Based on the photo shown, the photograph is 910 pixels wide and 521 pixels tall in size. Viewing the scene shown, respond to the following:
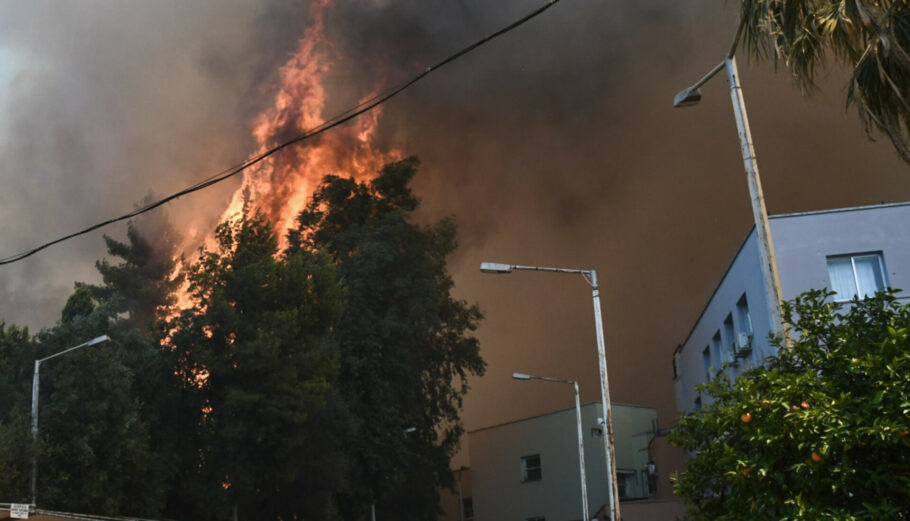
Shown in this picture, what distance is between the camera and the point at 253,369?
4719 centimetres

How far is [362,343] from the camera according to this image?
56844 millimetres

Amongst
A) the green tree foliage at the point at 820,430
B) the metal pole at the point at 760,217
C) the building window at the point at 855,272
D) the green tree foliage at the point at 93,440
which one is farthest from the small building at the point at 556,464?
the green tree foliage at the point at 820,430

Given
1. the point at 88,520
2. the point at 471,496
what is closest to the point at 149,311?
the point at 471,496

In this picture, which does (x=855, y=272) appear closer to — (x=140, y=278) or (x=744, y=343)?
(x=744, y=343)

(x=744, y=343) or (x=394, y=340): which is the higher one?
(x=394, y=340)

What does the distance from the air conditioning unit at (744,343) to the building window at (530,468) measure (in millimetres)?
35264

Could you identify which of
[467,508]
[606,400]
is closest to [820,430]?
[606,400]

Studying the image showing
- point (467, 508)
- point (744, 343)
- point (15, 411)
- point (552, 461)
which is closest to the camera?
point (744, 343)

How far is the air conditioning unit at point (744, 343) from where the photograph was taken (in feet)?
109

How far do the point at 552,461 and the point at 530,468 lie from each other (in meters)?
2.66

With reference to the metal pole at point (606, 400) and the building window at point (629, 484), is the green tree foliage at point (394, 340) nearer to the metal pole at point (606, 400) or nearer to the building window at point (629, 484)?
the building window at point (629, 484)

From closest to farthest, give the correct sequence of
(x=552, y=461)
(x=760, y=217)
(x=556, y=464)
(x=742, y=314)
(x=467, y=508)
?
1. (x=760, y=217)
2. (x=742, y=314)
3. (x=556, y=464)
4. (x=552, y=461)
5. (x=467, y=508)

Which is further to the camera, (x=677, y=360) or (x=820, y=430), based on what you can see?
(x=677, y=360)

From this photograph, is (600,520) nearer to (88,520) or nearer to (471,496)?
(471,496)
